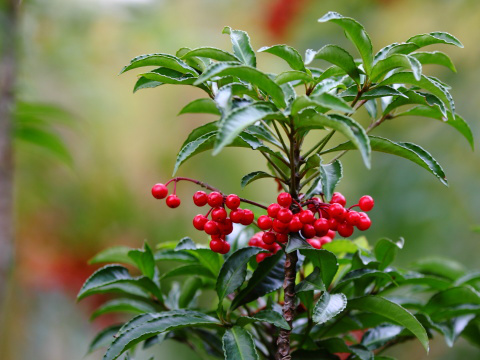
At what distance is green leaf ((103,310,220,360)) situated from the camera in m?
0.58

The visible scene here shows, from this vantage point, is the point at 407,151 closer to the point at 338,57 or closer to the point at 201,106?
the point at 338,57

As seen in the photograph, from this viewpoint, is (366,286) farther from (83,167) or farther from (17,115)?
(83,167)

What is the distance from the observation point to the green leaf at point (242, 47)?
2.04 ft

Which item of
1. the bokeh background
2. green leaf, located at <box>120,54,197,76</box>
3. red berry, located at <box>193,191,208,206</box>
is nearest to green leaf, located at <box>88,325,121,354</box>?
red berry, located at <box>193,191,208,206</box>

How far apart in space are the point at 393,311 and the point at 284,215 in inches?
7.0

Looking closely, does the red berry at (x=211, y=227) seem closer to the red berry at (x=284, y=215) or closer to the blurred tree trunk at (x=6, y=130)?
the red berry at (x=284, y=215)

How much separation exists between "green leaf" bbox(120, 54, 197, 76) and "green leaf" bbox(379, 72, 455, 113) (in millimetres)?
224

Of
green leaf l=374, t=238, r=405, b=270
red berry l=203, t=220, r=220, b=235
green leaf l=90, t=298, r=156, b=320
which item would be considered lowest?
green leaf l=90, t=298, r=156, b=320

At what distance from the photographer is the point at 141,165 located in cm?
220

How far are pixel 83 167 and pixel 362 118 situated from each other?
1149 millimetres

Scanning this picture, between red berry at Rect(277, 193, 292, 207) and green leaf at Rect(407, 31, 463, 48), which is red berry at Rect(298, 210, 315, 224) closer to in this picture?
red berry at Rect(277, 193, 292, 207)

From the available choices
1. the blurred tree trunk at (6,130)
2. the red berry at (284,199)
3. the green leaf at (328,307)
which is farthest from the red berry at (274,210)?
the blurred tree trunk at (6,130)

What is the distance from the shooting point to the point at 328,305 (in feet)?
1.88

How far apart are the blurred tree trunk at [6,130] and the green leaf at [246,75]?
63 centimetres
